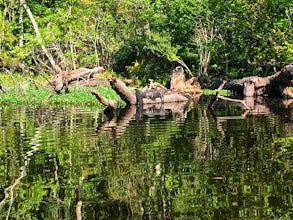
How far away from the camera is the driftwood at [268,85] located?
74.2ft

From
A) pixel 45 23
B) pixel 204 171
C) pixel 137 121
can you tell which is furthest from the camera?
pixel 45 23

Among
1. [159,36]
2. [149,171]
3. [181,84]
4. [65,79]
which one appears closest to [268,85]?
[181,84]

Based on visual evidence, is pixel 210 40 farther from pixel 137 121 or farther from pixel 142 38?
pixel 137 121

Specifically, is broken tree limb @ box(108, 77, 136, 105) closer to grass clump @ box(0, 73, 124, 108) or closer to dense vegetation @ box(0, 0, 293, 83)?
grass clump @ box(0, 73, 124, 108)

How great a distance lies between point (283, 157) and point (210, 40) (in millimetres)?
24922

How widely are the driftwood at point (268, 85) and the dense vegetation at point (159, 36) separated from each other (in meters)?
3.36

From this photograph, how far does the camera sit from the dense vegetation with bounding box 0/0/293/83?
30406mm

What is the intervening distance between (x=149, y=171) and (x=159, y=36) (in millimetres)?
27786

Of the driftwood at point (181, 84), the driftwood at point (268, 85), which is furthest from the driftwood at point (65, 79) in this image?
the driftwood at point (268, 85)

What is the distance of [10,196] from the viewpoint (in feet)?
20.9

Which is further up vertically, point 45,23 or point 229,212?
point 45,23

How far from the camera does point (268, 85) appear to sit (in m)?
24.8

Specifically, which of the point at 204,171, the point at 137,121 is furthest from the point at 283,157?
the point at 137,121

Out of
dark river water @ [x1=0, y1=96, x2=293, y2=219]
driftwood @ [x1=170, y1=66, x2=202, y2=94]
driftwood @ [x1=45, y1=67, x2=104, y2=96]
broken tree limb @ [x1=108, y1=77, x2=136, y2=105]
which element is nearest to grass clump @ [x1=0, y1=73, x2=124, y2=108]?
driftwood @ [x1=45, y1=67, x2=104, y2=96]
